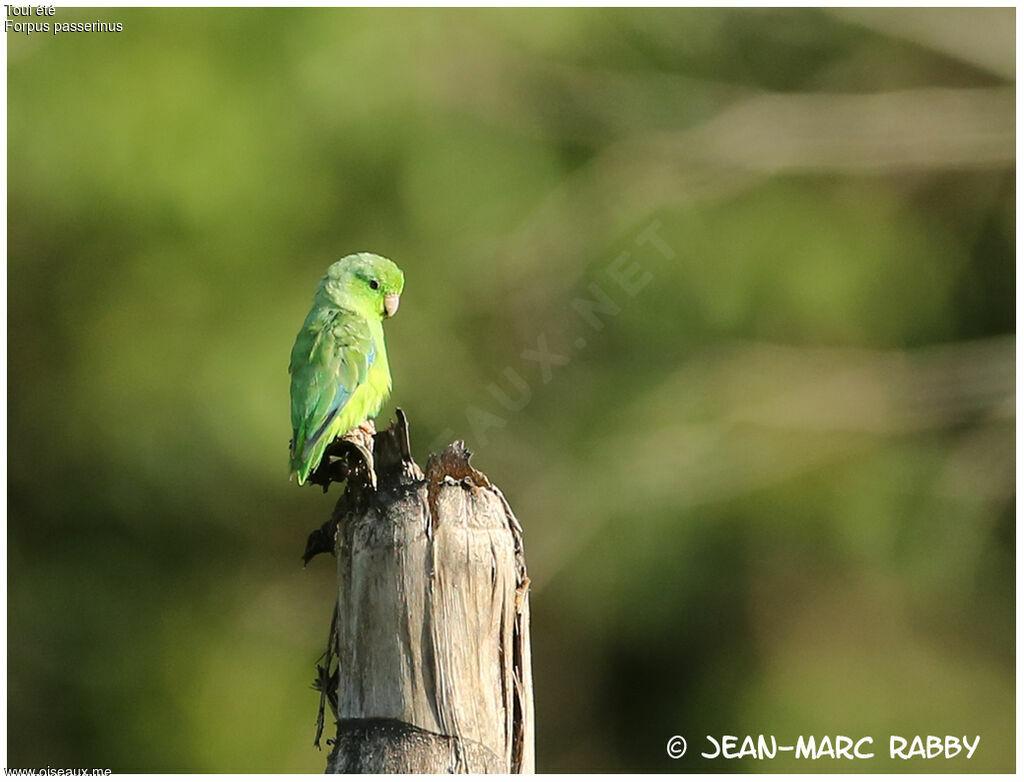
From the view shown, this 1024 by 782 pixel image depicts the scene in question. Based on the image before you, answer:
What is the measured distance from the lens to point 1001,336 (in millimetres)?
9828

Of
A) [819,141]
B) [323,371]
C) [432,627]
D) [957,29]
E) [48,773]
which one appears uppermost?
[957,29]

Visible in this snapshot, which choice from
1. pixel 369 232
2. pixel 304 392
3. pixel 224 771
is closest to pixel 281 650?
pixel 224 771

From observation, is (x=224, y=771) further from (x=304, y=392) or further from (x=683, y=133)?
(x=683, y=133)

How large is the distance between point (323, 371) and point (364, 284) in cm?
59

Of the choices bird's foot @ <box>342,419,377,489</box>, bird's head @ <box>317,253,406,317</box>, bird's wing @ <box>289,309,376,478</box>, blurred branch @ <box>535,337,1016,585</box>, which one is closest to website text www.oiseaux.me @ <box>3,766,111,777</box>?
bird's wing @ <box>289,309,376,478</box>

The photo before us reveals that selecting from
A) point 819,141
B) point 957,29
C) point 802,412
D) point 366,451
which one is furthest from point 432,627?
point 957,29

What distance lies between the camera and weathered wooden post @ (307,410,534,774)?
10.8 feet

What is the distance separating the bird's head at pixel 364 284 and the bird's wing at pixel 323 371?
12 centimetres

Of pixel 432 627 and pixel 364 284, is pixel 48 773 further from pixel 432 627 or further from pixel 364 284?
pixel 432 627

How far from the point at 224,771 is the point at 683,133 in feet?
19.5

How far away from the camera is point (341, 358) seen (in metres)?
4.97

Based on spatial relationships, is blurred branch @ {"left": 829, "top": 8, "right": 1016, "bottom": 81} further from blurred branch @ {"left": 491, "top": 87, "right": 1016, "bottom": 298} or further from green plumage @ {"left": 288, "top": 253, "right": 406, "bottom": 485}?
green plumage @ {"left": 288, "top": 253, "right": 406, "bottom": 485}

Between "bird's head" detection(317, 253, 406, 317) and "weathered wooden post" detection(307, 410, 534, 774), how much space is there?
191 cm

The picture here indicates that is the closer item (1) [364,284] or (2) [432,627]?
(2) [432,627]
